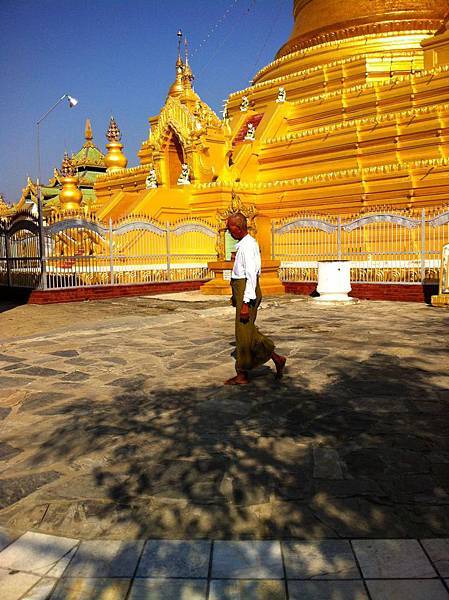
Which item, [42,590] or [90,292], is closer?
[42,590]

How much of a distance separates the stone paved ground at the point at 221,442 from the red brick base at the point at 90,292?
5765mm

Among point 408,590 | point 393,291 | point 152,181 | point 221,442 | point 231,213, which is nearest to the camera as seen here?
point 408,590

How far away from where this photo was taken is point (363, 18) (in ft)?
78.4

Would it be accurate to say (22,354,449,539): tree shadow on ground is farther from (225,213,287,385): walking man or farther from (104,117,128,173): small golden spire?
(104,117,128,173): small golden spire

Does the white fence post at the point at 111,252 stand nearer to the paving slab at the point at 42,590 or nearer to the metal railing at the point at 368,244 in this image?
the metal railing at the point at 368,244

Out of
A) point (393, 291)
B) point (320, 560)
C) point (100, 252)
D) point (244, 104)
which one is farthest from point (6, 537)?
point (244, 104)

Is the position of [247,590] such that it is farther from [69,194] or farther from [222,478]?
[69,194]

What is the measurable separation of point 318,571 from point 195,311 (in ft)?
26.7

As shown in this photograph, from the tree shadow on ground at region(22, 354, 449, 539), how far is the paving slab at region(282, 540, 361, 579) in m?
0.13

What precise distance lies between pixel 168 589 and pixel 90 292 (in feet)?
37.8

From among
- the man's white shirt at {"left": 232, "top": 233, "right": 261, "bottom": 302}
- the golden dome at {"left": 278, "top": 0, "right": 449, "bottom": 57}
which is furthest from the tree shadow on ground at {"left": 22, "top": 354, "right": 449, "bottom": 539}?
→ the golden dome at {"left": 278, "top": 0, "right": 449, "bottom": 57}

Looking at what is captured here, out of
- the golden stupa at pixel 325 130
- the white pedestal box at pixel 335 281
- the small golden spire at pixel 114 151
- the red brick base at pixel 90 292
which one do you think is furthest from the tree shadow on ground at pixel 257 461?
the small golden spire at pixel 114 151

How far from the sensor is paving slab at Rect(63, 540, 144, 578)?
218 centimetres

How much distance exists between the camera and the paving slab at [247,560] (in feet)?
7.07
